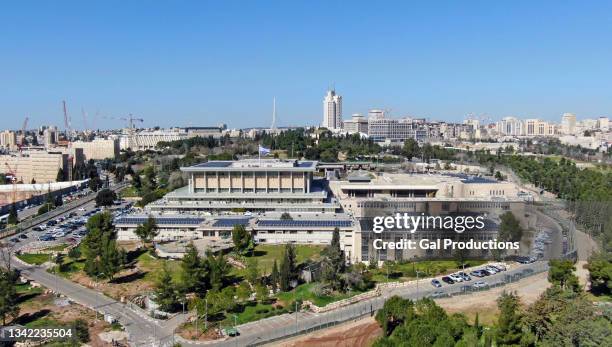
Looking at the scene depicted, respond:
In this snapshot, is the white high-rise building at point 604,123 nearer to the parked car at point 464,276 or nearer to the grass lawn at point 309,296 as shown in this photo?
the parked car at point 464,276

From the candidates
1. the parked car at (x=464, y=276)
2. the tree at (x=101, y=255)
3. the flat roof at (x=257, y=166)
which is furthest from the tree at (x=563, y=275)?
the flat roof at (x=257, y=166)

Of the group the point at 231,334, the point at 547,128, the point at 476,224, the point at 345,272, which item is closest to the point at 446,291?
the point at 345,272

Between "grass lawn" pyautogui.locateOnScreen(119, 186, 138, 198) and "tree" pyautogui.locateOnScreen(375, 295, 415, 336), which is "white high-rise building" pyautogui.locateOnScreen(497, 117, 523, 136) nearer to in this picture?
"grass lawn" pyautogui.locateOnScreen(119, 186, 138, 198)

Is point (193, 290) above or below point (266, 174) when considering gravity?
below

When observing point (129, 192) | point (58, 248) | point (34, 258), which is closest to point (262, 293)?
point (34, 258)

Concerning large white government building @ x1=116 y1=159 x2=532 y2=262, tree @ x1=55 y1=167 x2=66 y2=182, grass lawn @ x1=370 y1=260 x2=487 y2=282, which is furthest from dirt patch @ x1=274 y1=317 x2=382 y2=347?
tree @ x1=55 y1=167 x2=66 y2=182

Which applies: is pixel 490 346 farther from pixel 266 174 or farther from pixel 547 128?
pixel 547 128
